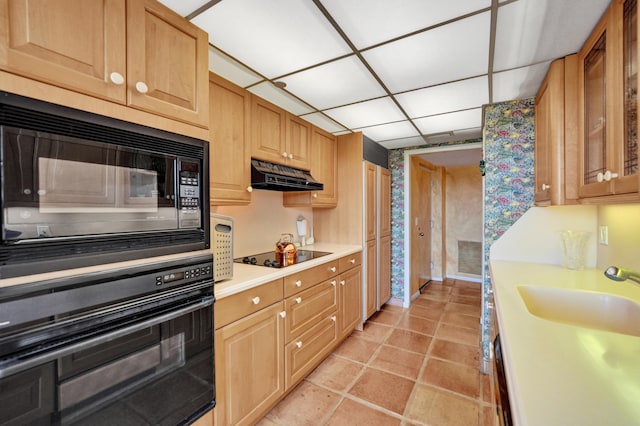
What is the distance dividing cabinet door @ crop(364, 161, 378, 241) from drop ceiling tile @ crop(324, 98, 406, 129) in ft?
1.76

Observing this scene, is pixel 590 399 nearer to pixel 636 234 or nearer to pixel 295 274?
pixel 636 234

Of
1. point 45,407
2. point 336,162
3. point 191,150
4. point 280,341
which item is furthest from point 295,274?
point 336,162

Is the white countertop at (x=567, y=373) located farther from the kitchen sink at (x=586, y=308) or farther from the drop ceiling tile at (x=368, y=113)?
the drop ceiling tile at (x=368, y=113)

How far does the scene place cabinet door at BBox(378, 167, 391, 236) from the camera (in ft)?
11.2

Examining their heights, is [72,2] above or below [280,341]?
above

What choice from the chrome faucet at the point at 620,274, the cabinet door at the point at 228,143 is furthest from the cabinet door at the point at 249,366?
the chrome faucet at the point at 620,274

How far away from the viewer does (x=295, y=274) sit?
191 centimetres

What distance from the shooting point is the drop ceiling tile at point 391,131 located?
Answer: 277cm

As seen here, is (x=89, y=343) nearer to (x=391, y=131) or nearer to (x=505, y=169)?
(x=505, y=169)

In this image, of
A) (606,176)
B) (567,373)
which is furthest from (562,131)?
(567,373)

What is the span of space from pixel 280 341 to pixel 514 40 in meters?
2.21

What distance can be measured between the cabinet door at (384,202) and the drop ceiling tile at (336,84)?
4.83 feet

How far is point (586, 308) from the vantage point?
4.26 feet

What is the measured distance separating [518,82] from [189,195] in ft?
7.35
